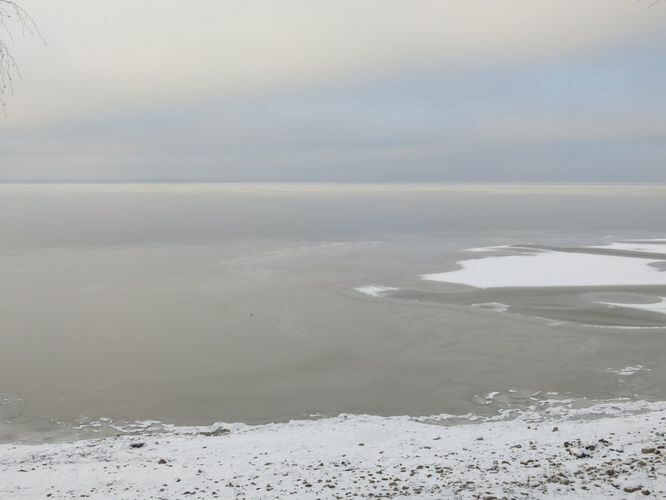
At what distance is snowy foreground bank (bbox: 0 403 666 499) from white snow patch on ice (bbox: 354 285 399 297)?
11.2 m

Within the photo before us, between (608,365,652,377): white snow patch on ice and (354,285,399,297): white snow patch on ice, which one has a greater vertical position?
(354,285,399,297): white snow patch on ice

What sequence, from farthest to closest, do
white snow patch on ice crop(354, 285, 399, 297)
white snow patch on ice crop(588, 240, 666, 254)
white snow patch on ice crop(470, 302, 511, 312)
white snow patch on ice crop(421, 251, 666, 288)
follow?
white snow patch on ice crop(588, 240, 666, 254) → white snow patch on ice crop(421, 251, 666, 288) → white snow patch on ice crop(354, 285, 399, 297) → white snow patch on ice crop(470, 302, 511, 312)

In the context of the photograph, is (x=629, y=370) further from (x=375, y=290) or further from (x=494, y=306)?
(x=375, y=290)

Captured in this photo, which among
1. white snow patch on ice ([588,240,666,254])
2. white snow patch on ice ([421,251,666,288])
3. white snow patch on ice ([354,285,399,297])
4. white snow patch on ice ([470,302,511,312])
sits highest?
white snow patch on ice ([588,240,666,254])

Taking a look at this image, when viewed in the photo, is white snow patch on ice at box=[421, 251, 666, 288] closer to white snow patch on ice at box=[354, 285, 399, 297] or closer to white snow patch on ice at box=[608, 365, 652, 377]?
white snow patch on ice at box=[354, 285, 399, 297]

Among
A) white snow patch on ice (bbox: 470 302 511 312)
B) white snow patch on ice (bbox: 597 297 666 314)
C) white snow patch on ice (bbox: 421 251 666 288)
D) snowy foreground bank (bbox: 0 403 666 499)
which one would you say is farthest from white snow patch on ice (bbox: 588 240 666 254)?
snowy foreground bank (bbox: 0 403 666 499)

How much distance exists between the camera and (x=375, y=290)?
2259cm

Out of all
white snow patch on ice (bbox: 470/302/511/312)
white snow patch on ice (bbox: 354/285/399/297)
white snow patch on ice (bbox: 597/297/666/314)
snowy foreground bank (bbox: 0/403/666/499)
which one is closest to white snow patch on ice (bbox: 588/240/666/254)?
white snow patch on ice (bbox: 597/297/666/314)

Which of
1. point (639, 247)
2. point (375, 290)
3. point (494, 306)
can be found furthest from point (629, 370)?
point (639, 247)

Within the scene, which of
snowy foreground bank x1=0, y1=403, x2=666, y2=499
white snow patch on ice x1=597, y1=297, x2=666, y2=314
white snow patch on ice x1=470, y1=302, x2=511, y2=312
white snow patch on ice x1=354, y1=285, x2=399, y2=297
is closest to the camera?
snowy foreground bank x1=0, y1=403, x2=666, y2=499

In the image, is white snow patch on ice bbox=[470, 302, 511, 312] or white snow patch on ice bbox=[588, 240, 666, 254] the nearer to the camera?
white snow patch on ice bbox=[470, 302, 511, 312]

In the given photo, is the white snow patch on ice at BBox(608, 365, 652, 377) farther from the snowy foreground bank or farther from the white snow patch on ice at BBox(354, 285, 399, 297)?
the white snow patch on ice at BBox(354, 285, 399, 297)

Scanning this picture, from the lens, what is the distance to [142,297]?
21.7m

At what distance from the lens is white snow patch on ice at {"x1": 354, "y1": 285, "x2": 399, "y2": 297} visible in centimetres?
2189
